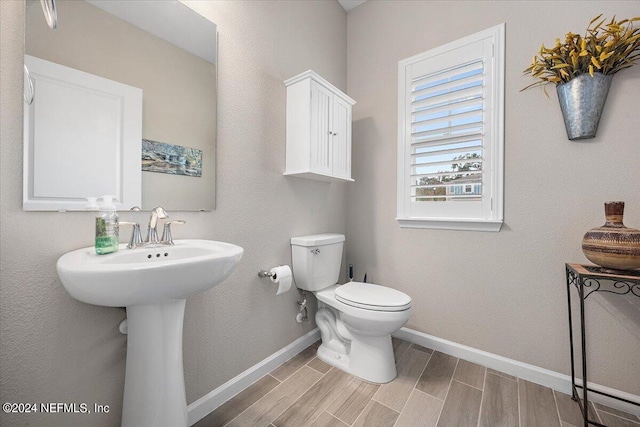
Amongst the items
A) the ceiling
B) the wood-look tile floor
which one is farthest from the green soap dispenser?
the ceiling

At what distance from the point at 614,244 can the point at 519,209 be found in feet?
1.53

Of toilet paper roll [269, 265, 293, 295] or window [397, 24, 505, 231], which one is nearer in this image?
toilet paper roll [269, 265, 293, 295]

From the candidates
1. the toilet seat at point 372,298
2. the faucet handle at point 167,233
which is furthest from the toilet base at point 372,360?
the faucet handle at point 167,233

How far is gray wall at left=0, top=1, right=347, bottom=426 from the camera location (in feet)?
2.65

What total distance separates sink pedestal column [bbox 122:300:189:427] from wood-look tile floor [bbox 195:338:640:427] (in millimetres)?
371

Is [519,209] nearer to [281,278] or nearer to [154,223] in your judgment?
[281,278]

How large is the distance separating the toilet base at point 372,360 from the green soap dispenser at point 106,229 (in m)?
1.31

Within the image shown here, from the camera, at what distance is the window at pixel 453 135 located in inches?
62.6

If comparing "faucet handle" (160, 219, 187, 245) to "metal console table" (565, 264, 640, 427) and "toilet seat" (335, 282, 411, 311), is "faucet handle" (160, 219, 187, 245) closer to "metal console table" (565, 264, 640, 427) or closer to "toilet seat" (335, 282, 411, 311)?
"toilet seat" (335, 282, 411, 311)

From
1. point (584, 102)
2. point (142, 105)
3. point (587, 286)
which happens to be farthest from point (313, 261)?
point (584, 102)

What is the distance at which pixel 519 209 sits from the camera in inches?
60.4

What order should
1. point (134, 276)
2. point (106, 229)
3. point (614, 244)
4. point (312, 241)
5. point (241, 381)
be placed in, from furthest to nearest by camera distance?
point (312, 241) → point (241, 381) → point (614, 244) → point (106, 229) → point (134, 276)

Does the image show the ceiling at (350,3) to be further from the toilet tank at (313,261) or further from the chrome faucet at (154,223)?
the chrome faucet at (154,223)

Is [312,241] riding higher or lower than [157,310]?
higher
